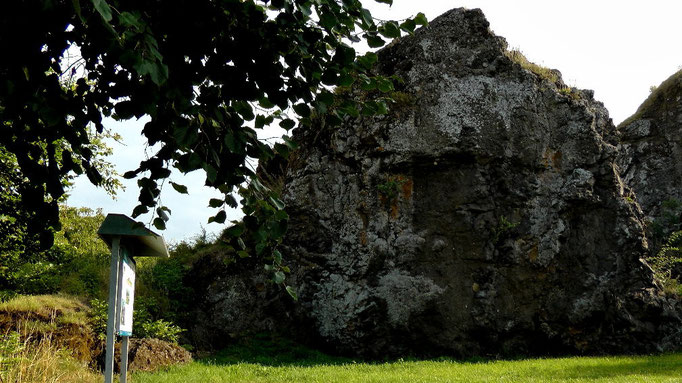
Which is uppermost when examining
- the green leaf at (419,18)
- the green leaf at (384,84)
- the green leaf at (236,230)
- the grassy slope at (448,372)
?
the green leaf at (419,18)

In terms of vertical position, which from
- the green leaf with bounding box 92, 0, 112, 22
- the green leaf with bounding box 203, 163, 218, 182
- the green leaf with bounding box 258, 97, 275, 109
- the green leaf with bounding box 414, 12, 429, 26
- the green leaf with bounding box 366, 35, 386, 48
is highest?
the green leaf with bounding box 414, 12, 429, 26

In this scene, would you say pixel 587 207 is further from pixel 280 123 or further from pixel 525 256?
pixel 280 123

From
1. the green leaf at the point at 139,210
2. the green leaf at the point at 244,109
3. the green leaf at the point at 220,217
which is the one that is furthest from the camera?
the green leaf at the point at 220,217

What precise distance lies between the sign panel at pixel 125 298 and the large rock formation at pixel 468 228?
7362 mm

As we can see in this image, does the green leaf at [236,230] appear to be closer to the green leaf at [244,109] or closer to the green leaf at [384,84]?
the green leaf at [244,109]

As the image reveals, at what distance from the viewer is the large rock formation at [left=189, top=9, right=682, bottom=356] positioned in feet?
43.4

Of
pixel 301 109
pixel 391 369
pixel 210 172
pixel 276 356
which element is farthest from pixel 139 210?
pixel 276 356

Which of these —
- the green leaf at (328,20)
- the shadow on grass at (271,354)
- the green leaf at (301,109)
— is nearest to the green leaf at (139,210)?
the green leaf at (301,109)

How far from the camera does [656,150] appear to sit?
23438mm

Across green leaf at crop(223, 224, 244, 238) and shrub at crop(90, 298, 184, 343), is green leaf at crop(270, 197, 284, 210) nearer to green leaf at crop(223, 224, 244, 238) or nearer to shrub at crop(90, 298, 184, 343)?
green leaf at crop(223, 224, 244, 238)

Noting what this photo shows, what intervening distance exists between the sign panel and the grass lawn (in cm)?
330

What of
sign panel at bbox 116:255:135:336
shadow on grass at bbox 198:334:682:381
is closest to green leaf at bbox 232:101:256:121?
sign panel at bbox 116:255:135:336

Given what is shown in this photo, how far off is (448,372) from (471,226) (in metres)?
4.32

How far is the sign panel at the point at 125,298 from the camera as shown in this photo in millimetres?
6008
